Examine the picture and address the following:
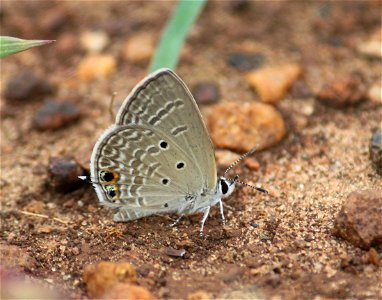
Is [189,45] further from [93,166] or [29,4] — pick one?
[93,166]

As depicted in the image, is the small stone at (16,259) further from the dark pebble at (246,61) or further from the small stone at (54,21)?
the small stone at (54,21)

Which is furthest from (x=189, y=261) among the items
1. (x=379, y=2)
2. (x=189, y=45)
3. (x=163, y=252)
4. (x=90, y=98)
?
(x=379, y=2)

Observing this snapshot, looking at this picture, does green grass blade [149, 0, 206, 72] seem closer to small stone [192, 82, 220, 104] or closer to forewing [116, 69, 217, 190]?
small stone [192, 82, 220, 104]

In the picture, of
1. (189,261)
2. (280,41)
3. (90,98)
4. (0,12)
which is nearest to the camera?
(189,261)

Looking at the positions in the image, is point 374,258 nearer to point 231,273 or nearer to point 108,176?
point 231,273

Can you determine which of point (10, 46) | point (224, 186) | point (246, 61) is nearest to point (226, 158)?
point (224, 186)

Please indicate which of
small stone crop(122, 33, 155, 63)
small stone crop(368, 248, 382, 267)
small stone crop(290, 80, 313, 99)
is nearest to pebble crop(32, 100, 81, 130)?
small stone crop(122, 33, 155, 63)
